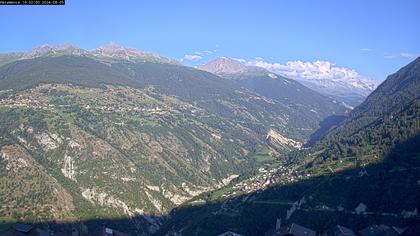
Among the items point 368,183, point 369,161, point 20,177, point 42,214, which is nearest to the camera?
point 368,183

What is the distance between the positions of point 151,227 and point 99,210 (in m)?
19.5

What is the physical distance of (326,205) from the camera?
433ft

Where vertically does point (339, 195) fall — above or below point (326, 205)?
above

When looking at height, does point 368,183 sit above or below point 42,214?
above

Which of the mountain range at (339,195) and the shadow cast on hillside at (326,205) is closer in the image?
the shadow cast on hillside at (326,205)

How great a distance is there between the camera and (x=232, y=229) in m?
142

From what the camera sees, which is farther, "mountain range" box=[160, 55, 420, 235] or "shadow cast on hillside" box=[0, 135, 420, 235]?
"mountain range" box=[160, 55, 420, 235]

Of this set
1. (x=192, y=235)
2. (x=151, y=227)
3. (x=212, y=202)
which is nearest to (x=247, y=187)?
(x=212, y=202)

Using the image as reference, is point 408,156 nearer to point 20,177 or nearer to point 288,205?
point 288,205

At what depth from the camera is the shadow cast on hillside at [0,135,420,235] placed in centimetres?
11976

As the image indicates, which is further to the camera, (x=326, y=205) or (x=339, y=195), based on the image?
(x=339, y=195)

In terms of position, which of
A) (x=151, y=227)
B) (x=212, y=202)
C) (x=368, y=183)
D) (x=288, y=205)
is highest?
(x=368, y=183)

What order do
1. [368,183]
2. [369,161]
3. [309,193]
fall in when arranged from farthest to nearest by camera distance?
[369,161] → [309,193] → [368,183]

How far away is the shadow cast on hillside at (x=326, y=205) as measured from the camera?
393ft
